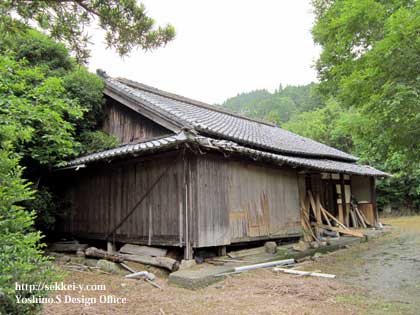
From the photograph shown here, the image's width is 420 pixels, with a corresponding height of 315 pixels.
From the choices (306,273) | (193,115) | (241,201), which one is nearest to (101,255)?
(241,201)

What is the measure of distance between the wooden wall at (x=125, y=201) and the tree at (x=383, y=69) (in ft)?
14.3

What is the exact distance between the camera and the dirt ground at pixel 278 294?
4.86 metres

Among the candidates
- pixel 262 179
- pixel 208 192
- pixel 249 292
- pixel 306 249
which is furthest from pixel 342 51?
pixel 249 292

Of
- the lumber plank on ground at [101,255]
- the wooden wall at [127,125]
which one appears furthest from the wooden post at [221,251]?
the wooden wall at [127,125]

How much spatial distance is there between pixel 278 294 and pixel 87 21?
205 inches

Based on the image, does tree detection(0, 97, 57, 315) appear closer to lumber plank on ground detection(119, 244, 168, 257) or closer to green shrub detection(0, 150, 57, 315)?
green shrub detection(0, 150, 57, 315)

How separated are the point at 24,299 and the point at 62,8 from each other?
324 centimetres

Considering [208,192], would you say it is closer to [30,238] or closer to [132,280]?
[132,280]

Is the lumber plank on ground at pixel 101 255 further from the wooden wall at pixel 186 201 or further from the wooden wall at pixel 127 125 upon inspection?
the wooden wall at pixel 127 125

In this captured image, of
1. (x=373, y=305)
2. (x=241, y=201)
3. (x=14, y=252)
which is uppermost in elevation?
(x=241, y=201)

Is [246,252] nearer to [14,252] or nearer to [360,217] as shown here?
[14,252]

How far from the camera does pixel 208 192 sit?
25.7 feet

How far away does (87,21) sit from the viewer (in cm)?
396

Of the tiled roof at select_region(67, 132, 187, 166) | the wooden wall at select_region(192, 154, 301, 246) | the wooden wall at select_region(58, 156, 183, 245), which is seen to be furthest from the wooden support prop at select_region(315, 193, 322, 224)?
the tiled roof at select_region(67, 132, 187, 166)
